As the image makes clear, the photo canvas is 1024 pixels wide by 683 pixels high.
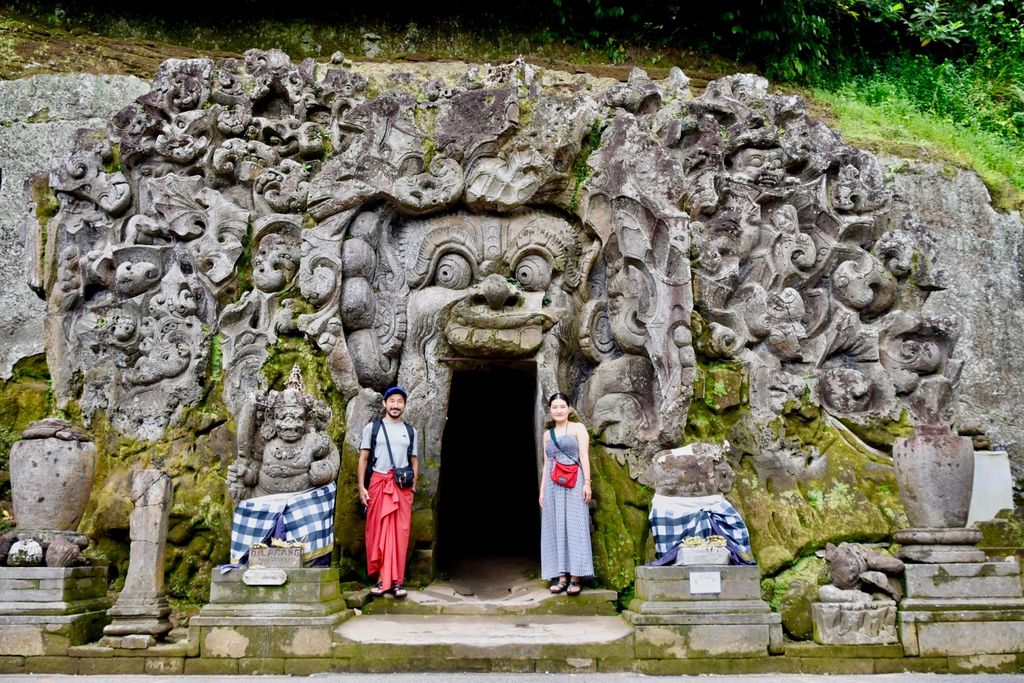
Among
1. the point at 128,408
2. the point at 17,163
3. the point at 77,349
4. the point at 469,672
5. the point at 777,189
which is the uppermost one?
the point at 17,163

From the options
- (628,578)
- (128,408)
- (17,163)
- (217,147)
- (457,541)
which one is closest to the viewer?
(628,578)

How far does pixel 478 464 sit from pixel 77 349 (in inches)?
211

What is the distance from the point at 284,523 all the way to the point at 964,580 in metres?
5.05

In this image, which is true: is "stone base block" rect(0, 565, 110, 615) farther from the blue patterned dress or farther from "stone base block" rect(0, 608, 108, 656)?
the blue patterned dress

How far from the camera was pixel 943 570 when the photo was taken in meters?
6.39

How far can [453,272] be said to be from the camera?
28.5 ft

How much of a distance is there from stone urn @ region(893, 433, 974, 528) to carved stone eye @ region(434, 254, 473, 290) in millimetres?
4334

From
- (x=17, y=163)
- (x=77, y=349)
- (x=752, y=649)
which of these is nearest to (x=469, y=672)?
(x=752, y=649)

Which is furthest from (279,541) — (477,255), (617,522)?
(477,255)

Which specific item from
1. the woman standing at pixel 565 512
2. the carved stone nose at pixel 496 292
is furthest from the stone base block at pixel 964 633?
the carved stone nose at pixel 496 292

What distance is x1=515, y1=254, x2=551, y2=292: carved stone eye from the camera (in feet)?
28.5

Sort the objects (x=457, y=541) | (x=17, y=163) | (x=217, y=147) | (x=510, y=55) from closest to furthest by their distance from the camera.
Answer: (x=217, y=147) < (x=457, y=541) < (x=17, y=163) < (x=510, y=55)

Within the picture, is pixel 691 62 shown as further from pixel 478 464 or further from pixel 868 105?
pixel 478 464

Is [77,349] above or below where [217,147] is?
below
